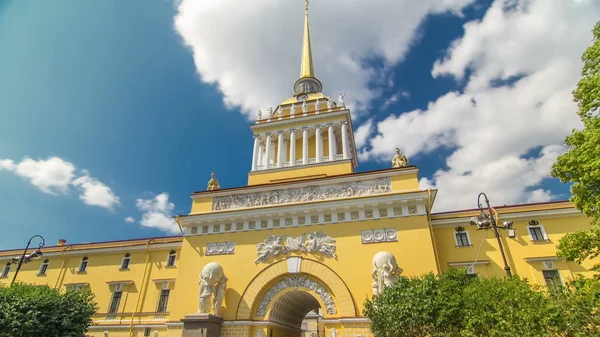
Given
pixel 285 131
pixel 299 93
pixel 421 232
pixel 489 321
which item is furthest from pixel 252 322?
pixel 299 93

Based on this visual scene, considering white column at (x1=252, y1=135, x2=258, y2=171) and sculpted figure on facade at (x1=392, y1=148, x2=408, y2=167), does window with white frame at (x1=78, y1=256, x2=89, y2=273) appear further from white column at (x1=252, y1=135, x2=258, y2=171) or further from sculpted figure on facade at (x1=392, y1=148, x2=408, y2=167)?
sculpted figure on facade at (x1=392, y1=148, x2=408, y2=167)

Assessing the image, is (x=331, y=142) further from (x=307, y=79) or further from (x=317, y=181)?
(x=307, y=79)

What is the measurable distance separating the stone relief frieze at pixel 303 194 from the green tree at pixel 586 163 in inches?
286

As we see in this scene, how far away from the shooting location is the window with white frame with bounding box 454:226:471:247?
53.9 ft

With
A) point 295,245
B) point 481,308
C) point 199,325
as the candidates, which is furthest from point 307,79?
point 481,308

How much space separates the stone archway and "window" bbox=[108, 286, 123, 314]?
421 inches

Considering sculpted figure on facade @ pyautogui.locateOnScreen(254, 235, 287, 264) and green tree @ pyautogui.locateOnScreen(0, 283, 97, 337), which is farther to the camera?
sculpted figure on facade @ pyautogui.locateOnScreen(254, 235, 287, 264)

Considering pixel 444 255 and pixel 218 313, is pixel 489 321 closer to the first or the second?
pixel 444 255

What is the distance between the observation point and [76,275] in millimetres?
22547

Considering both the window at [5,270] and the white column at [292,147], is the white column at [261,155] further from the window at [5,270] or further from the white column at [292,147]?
the window at [5,270]

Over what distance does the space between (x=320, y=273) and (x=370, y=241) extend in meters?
2.88

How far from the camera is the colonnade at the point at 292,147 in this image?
23297mm

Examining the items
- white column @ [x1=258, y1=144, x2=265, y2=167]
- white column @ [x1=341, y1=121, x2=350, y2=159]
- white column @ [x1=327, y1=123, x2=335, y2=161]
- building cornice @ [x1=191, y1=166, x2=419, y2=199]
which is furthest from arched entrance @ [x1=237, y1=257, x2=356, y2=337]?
white column @ [x1=258, y1=144, x2=265, y2=167]

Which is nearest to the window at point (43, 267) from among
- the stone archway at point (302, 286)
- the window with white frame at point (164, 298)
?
the window with white frame at point (164, 298)
